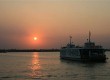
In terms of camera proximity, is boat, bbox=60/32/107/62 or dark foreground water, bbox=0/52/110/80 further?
boat, bbox=60/32/107/62

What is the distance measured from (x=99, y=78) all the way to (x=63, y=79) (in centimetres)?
578

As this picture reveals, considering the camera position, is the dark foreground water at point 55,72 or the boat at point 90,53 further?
the boat at point 90,53

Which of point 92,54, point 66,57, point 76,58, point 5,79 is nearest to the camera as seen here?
point 5,79

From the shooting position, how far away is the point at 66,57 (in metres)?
118

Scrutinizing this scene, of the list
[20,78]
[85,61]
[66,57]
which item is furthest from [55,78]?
[66,57]

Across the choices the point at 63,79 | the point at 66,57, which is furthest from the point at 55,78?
the point at 66,57

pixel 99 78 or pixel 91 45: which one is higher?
pixel 91 45

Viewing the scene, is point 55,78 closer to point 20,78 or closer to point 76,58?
point 20,78

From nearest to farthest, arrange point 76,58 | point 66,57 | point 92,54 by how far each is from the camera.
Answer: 1. point 92,54
2. point 76,58
3. point 66,57

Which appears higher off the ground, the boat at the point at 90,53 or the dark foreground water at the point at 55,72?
the boat at the point at 90,53

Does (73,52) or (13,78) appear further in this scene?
(73,52)

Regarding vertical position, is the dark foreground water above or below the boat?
below

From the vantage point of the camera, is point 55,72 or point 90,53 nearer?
point 55,72

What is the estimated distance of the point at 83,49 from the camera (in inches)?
3831
